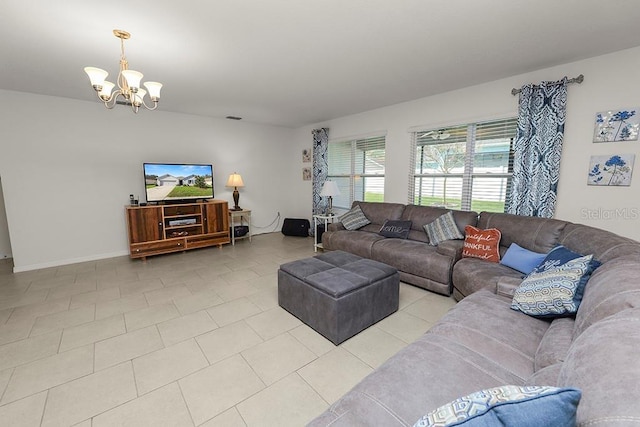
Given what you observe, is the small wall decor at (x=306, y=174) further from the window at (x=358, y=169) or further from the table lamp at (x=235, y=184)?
the table lamp at (x=235, y=184)

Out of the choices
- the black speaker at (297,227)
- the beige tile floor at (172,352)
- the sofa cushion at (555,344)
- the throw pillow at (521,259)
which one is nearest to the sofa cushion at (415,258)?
the beige tile floor at (172,352)

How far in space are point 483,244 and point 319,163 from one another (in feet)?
11.8

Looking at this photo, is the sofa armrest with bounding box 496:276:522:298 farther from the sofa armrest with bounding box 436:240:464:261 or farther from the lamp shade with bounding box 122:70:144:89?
the lamp shade with bounding box 122:70:144:89

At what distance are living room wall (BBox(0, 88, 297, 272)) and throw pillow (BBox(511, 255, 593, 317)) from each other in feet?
15.6

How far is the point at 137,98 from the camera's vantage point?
2412 millimetres

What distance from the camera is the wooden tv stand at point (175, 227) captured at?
425 cm

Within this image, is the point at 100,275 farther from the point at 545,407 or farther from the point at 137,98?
the point at 545,407

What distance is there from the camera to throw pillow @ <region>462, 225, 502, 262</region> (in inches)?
113

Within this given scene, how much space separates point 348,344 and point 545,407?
5.70 ft

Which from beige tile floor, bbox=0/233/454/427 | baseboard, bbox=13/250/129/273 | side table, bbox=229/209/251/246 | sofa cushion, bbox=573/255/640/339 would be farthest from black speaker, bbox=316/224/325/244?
sofa cushion, bbox=573/255/640/339

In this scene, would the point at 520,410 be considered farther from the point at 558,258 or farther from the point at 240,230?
the point at 240,230

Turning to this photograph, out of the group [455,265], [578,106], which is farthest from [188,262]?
[578,106]

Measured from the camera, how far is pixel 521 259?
8.26ft

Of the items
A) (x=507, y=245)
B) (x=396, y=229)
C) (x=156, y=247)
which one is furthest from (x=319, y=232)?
(x=507, y=245)
